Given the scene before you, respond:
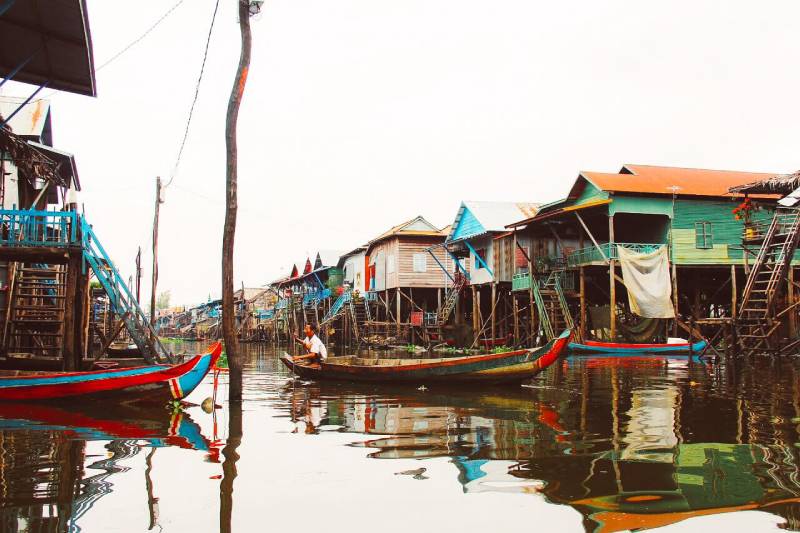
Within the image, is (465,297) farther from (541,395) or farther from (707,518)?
(707,518)

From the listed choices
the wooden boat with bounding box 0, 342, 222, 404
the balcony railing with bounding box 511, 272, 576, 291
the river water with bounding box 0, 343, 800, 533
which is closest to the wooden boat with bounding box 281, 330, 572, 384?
the river water with bounding box 0, 343, 800, 533

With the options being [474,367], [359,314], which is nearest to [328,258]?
[359,314]

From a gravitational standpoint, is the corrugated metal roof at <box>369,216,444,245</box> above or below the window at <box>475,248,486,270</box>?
above

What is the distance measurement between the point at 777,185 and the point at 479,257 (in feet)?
47.0

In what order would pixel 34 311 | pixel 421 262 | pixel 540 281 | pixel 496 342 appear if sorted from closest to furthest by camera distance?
pixel 34 311 → pixel 540 281 → pixel 496 342 → pixel 421 262

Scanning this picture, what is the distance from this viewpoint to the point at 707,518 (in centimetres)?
465

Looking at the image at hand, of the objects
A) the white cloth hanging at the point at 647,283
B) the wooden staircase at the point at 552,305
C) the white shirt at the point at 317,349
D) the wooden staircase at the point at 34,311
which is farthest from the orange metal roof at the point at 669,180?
the wooden staircase at the point at 34,311

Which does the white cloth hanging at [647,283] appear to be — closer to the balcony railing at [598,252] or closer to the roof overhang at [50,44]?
the balcony railing at [598,252]

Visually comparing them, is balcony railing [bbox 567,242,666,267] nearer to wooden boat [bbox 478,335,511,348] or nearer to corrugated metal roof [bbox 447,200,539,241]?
corrugated metal roof [bbox 447,200,539,241]

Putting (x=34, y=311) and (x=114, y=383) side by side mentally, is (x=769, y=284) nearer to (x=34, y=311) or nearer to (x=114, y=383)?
(x=114, y=383)

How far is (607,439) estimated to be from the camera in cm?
755

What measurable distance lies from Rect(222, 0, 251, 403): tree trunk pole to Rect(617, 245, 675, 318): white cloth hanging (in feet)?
53.3

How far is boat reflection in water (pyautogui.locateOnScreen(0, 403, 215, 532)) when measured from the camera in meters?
4.87

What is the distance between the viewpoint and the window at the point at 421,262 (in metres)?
35.9
